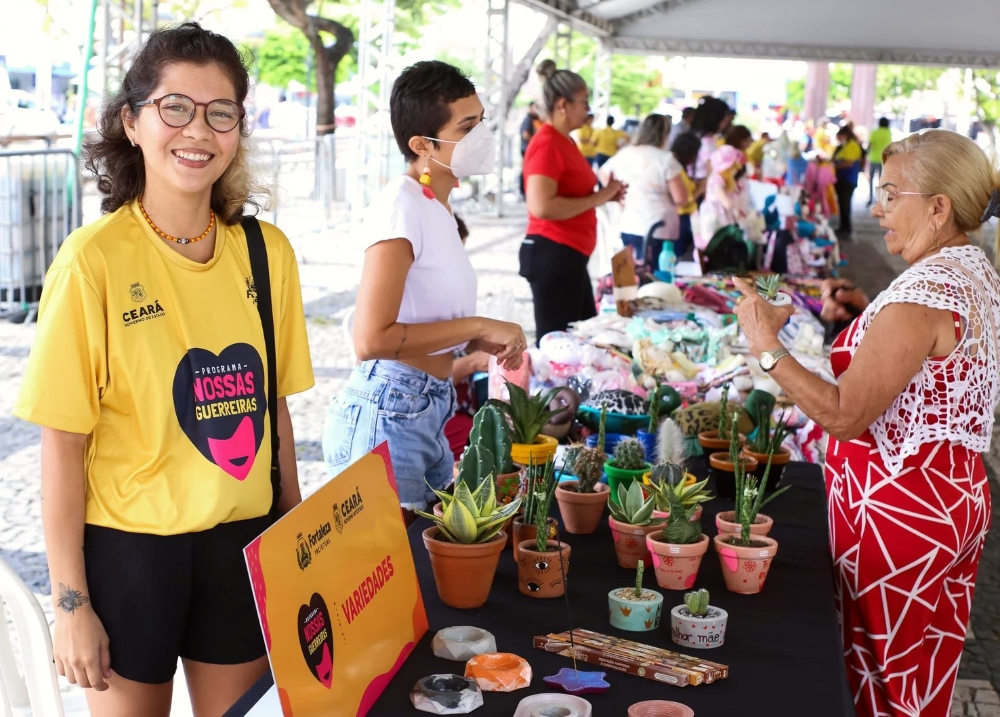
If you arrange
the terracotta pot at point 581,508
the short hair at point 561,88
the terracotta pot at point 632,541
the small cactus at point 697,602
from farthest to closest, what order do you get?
the short hair at point 561,88 → the terracotta pot at point 581,508 → the terracotta pot at point 632,541 → the small cactus at point 697,602

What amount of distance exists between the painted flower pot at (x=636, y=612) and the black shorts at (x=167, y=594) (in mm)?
565

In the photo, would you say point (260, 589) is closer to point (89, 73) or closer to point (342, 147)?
point (89, 73)

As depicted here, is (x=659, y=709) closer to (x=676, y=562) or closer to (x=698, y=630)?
(x=698, y=630)

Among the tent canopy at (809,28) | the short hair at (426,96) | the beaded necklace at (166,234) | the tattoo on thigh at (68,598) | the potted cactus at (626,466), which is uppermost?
the tent canopy at (809,28)

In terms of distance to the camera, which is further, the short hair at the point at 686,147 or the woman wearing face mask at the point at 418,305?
the short hair at the point at 686,147

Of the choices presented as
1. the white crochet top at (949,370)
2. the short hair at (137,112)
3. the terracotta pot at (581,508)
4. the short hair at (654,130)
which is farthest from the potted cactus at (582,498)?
the short hair at (654,130)

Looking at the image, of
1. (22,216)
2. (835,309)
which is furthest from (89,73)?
(835,309)

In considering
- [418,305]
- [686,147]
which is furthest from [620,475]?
[686,147]

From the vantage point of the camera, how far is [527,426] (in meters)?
2.27

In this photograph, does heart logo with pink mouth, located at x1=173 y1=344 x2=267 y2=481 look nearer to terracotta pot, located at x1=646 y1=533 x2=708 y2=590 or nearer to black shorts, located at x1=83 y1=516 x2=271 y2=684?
black shorts, located at x1=83 y1=516 x2=271 y2=684

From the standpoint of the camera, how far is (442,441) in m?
2.32

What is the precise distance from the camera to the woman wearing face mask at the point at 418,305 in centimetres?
215

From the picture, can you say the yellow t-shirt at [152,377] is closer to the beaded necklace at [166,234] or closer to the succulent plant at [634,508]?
the beaded necklace at [166,234]

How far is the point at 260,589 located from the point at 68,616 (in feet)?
1.43
